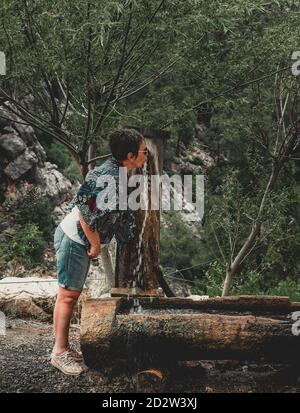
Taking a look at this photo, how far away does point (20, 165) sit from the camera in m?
14.7

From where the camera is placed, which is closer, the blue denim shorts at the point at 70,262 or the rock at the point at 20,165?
the blue denim shorts at the point at 70,262

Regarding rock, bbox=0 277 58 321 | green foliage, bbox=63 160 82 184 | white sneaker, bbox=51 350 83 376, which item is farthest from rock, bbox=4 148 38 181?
white sneaker, bbox=51 350 83 376

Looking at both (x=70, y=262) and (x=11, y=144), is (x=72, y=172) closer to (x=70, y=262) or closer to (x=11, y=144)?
(x=11, y=144)

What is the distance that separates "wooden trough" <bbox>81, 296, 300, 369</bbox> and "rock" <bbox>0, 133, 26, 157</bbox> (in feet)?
38.1

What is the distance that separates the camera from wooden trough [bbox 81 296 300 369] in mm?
3441

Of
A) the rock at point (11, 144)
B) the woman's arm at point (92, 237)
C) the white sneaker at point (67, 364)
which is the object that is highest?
the rock at point (11, 144)

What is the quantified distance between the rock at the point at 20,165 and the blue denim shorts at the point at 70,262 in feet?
37.2

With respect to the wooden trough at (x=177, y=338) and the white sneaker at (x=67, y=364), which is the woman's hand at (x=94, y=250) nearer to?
the wooden trough at (x=177, y=338)

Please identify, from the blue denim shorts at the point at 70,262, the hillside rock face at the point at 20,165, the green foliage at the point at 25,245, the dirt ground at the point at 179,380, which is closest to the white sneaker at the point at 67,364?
the dirt ground at the point at 179,380

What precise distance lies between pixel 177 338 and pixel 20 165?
1184cm

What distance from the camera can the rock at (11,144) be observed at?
1456 centimetres
